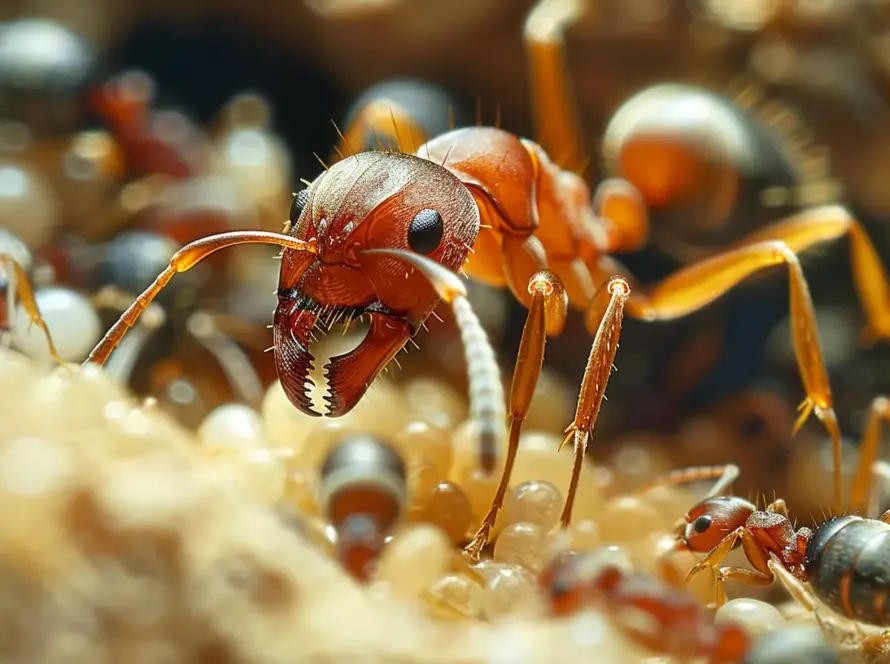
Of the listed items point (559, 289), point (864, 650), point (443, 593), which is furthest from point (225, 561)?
point (559, 289)

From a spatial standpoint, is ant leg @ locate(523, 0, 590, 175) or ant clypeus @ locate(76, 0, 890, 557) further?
ant leg @ locate(523, 0, 590, 175)

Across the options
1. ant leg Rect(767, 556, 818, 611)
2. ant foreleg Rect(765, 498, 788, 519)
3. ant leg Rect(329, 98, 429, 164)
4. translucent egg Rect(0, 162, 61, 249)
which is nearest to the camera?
ant leg Rect(767, 556, 818, 611)

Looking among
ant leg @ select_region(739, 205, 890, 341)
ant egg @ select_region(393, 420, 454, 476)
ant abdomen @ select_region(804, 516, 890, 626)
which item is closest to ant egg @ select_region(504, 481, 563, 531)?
ant egg @ select_region(393, 420, 454, 476)

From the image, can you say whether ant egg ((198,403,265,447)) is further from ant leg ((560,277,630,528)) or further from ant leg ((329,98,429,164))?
ant leg ((329,98,429,164))

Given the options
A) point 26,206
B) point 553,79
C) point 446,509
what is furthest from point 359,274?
point 553,79

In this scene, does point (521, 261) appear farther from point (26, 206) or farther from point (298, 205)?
point (26, 206)

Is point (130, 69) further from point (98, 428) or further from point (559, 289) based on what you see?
point (98, 428)
